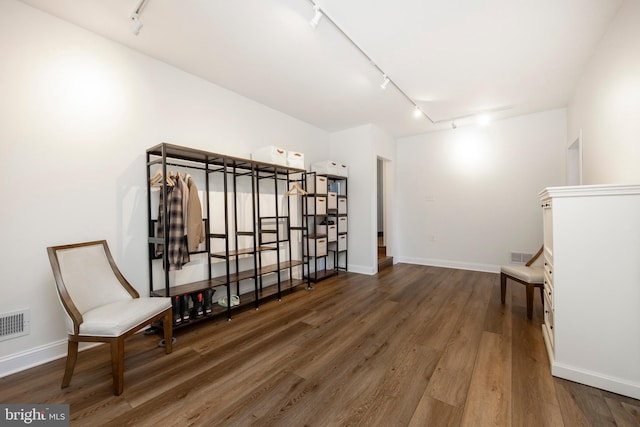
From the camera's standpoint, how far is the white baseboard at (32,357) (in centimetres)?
181

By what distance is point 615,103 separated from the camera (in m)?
2.14

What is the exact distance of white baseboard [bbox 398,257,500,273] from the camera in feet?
14.9

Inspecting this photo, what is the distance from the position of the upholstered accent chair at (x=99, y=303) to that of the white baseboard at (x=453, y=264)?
15.2 ft

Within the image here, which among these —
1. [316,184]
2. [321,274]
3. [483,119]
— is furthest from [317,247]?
[483,119]

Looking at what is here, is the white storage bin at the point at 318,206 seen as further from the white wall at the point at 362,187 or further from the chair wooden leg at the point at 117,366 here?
the chair wooden leg at the point at 117,366

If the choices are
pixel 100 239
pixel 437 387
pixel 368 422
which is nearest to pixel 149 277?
pixel 100 239

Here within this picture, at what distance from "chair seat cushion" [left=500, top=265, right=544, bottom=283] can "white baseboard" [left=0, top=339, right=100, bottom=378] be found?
14.4ft

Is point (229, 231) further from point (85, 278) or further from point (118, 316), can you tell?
point (118, 316)

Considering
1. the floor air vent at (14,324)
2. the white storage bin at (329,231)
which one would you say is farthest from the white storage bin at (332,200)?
the floor air vent at (14,324)

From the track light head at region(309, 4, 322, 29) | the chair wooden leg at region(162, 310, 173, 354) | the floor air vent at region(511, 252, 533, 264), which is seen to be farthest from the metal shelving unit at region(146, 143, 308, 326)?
the floor air vent at region(511, 252, 533, 264)

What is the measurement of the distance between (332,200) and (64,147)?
11.0 ft

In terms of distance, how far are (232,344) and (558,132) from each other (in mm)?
5485

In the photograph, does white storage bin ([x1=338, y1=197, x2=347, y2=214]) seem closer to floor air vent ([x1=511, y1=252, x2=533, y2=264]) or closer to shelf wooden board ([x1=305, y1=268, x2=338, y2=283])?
shelf wooden board ([x1=305, y1=268, x2=338, y2=283])

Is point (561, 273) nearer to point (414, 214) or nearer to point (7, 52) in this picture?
point (414, 214)
